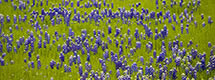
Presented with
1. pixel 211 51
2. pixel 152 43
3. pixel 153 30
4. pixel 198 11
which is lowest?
pixel 211 51

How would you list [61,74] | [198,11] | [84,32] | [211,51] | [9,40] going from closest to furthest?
1. [61,74]
2. [211,51]
3. [9,40]
4. [84,32]
5. [198,11]

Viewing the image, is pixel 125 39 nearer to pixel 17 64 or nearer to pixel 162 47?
pixel 162 47

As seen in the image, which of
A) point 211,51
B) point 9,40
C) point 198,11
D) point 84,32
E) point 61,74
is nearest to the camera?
point 61,74

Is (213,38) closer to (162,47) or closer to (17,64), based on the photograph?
(162,47)

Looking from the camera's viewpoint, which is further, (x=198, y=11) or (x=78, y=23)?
(x=198, y=11)

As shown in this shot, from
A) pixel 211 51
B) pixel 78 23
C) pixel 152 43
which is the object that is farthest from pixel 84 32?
pixel 211 51

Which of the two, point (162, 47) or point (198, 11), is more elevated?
point (198, 11)
